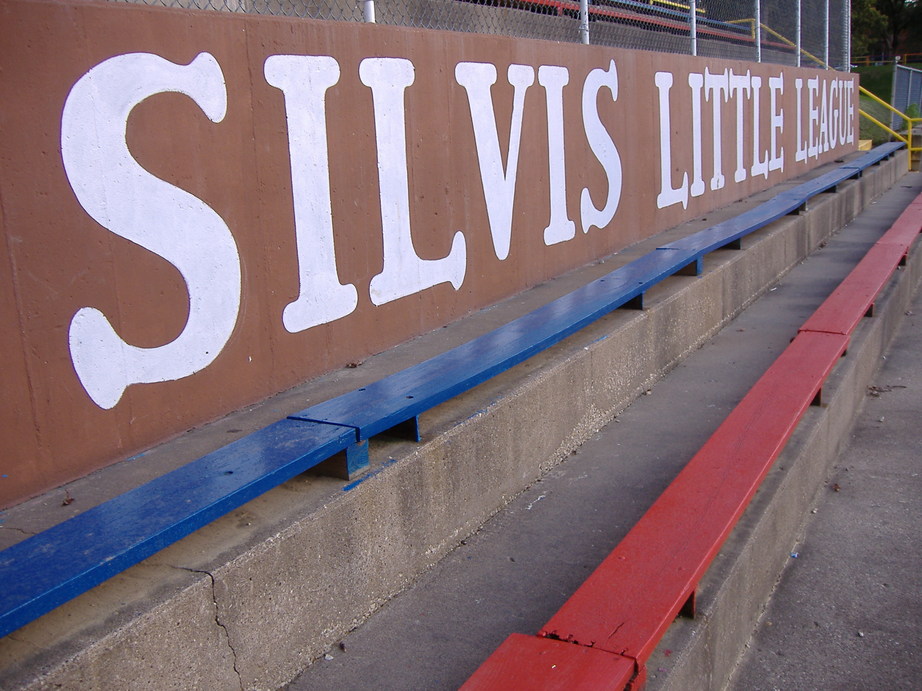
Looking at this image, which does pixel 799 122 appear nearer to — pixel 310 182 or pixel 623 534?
pixel 310 182

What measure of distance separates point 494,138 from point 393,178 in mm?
968

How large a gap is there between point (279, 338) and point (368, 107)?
1.11 meters

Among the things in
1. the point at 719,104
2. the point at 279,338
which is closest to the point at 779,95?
the point at 719,104

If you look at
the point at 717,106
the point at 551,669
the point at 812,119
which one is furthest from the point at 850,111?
the point at 551,669

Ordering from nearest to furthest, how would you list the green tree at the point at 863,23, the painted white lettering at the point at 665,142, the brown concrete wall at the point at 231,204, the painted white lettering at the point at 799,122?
the brown concrete wall at the point at 231,204, the painted white lettering at the point at 665,142, the painted white lettering at the point at 799,122, the green tree at the point at 863,23

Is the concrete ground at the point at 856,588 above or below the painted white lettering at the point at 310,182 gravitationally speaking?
below

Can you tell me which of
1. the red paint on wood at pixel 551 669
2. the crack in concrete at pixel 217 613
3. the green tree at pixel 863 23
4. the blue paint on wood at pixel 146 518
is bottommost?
the red paint on wood at pixel 551 669

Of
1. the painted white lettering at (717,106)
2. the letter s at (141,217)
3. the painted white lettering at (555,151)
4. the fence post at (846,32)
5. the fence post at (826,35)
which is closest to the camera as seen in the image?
the letter s at (141,217)

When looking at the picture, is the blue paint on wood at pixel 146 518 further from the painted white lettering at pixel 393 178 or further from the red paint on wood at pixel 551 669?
the painted white lettering at pixel 393 178

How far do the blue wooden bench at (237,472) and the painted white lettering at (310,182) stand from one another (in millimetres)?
549

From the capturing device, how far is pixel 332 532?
262 cm

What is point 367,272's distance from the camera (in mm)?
4020

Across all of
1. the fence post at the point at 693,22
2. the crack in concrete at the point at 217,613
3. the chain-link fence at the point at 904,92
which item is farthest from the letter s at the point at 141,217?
the chain-link fence at the point at 904,92

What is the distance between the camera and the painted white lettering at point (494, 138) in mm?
4738
